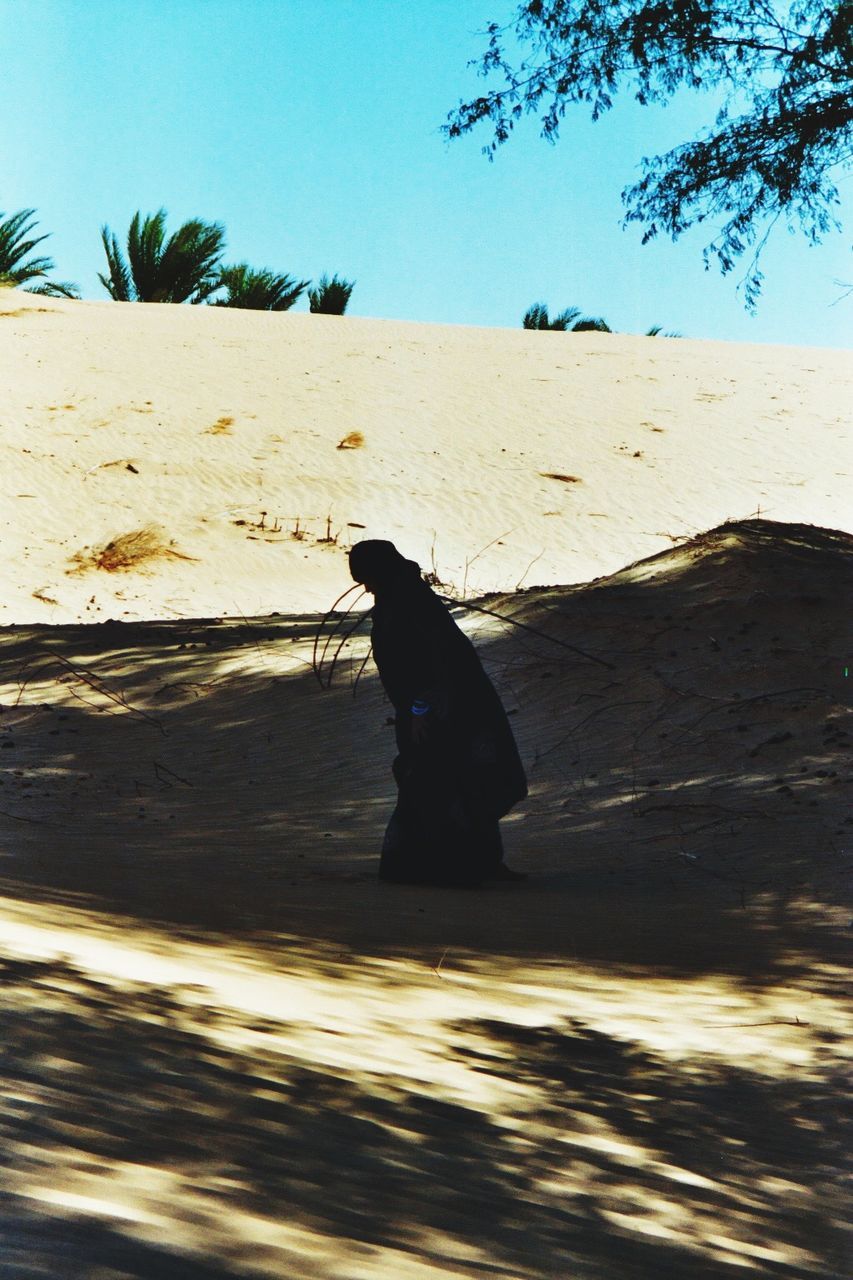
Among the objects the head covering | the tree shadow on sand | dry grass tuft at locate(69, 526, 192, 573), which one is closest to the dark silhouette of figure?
the head covering

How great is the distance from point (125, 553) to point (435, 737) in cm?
1354

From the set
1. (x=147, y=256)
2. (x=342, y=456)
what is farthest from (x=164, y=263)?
(x=342, y=456)

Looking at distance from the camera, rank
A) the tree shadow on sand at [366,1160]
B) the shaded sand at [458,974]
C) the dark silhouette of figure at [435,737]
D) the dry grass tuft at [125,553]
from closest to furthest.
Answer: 1. the tree shadow on sand at [366,1160]
2. the shaded sand at [458,974]
3. the dark silhouette of figure at [435,737]
4. the dry grass tuft at [125,553]

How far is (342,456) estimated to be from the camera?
2273 centimetres

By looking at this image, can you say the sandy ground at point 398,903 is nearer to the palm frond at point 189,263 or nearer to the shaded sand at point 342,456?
the shaded sand at point 342,456

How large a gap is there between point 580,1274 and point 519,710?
26.2 ft

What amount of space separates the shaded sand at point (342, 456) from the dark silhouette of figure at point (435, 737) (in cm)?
1032

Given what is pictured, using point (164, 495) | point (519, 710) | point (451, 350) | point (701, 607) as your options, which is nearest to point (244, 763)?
point (519, 710)

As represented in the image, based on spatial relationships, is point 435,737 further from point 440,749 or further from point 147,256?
point 147,256

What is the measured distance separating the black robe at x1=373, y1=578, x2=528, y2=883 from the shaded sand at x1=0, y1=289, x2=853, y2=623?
33.9ft

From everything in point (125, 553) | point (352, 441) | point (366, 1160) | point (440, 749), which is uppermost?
point (352, 441)

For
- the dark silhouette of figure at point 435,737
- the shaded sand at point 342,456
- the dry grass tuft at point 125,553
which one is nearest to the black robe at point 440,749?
the dark silhouette of figure at point 435,737

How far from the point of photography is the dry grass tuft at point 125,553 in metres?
18.6

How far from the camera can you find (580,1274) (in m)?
→ 1.96
